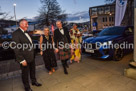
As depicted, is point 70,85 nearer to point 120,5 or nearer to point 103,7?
point 120,5

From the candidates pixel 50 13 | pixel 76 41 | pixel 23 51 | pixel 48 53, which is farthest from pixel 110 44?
pixel 50 13

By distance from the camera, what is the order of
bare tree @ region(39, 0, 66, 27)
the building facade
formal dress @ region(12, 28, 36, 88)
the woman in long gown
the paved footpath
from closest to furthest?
formal dress @ region(12, 28, 36, 88)
the paved footpath
the woman in long gown
bare tree @ region(39, 0, 66, 27)
the building facade

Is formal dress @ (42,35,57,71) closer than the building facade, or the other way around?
formal dress @ (42,35,57,71)

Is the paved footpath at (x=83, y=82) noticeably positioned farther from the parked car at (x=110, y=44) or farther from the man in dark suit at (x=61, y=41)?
the parked car at (x=110, y=44)

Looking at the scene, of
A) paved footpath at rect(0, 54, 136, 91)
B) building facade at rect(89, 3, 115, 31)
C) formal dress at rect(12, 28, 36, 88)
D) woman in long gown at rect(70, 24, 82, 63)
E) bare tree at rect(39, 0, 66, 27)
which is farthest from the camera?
building facade at rect(89, 3, 115, 31)

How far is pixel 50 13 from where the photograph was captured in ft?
96.0

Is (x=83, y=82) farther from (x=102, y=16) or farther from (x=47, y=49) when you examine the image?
(x=102, y=16)

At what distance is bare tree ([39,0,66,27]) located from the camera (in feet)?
95.5

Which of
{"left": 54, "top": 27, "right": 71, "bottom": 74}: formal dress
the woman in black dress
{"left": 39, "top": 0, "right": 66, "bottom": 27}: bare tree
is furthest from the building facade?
the woman in black dress

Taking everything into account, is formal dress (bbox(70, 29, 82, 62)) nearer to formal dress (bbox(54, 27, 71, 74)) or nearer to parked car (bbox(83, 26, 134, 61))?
parked car (bbox(83, 26, 134, 61))

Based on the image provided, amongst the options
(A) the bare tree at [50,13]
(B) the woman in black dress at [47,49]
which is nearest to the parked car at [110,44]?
(B) the woman in black dress at [47,49]

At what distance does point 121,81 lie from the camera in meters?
2.96

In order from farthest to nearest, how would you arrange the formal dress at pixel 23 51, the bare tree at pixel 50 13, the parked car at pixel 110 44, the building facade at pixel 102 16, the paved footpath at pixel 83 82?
the building facade at pixel 102 16
the bare tree at pixel 50 13
the parked car at pixel 110 44
the paved footpath at pixel 83 82
the formal dress at pixel 23 51

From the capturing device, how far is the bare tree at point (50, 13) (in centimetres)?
2911
